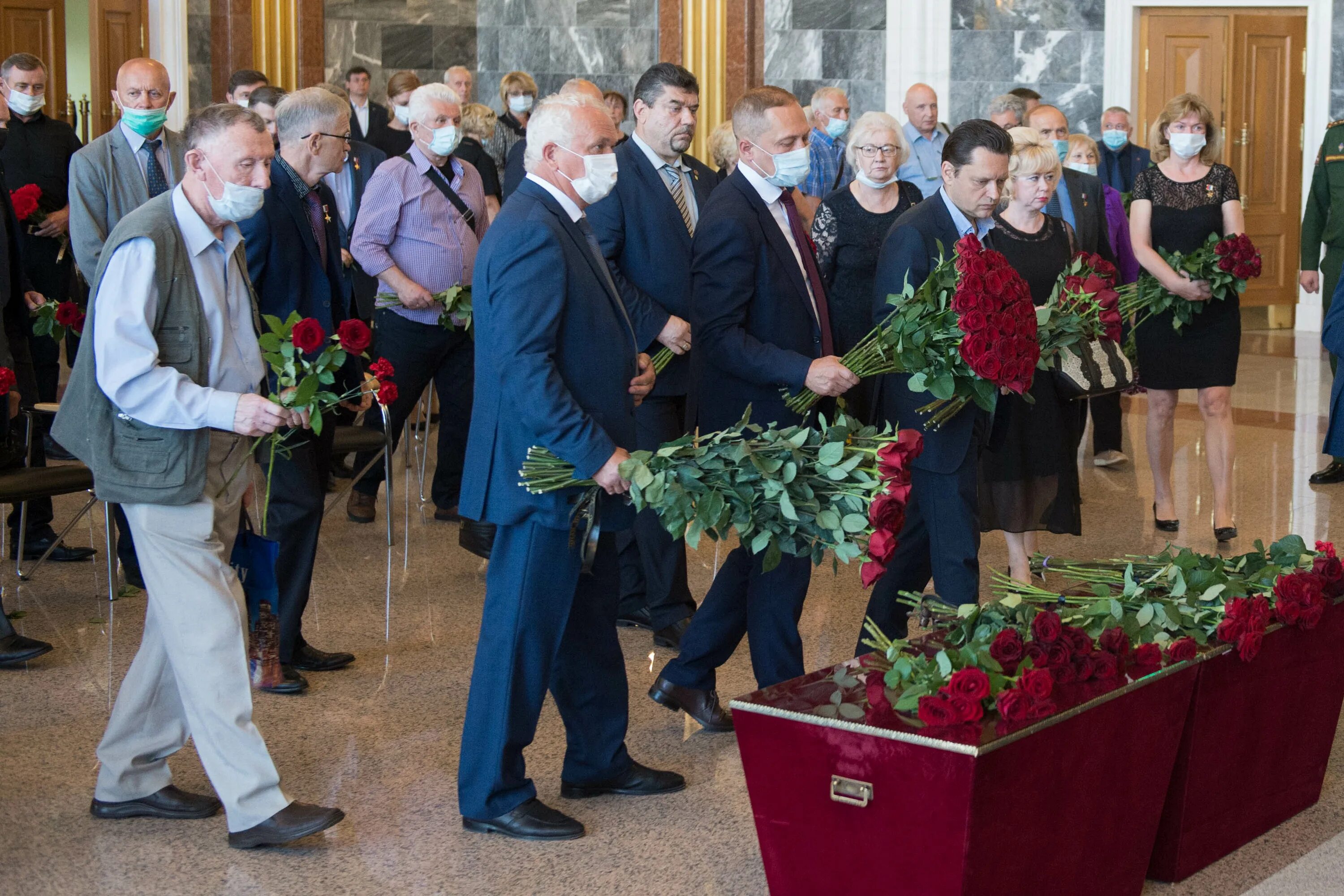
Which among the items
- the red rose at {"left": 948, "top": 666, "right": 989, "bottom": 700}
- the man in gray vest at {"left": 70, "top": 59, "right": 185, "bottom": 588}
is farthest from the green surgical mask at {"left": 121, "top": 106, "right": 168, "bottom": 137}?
the red rose at {"left": 948, "top": 666, "right": 989, "bottom": 700}

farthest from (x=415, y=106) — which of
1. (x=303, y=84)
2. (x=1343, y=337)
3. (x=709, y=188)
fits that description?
(x=303, y=84)

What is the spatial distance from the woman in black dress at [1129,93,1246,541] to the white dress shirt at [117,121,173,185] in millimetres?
3878

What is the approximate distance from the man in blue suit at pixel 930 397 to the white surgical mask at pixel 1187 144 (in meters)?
2.44

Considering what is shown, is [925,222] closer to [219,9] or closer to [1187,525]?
[1187,525]

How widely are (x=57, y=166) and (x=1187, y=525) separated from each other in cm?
556

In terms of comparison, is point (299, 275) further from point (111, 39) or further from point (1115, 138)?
point (111, 39)

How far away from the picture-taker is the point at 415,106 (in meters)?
6.21

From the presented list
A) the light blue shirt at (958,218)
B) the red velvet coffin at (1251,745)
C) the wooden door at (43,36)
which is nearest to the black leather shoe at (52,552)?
the light blue shirt at (958,218)

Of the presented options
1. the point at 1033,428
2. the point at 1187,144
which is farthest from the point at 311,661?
the point at 1187,144

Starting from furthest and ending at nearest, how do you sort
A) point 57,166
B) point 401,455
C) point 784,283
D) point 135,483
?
point 401,455 < point 57,166 < point 784,283 < point 135,483

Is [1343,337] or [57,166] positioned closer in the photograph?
[1343,337]

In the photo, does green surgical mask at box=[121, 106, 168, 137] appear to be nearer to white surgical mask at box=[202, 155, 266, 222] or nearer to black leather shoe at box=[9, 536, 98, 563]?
black leather shoe at box=[9, 536, 98, 563]

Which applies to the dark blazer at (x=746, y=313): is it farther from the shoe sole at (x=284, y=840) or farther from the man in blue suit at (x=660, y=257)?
the shoe sole at (x=284, y=840)

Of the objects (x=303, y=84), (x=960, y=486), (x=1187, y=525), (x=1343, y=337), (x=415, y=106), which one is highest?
(x=303, y=84)
